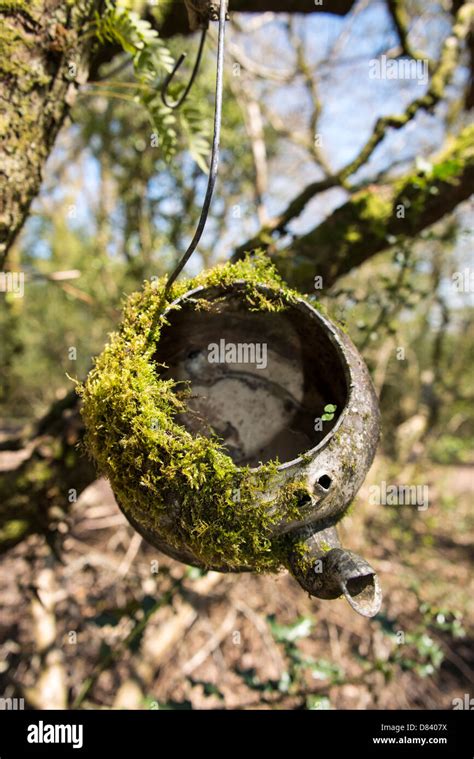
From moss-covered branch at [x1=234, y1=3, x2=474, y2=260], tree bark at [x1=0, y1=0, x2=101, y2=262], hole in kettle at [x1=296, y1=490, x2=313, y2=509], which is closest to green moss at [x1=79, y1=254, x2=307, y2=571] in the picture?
hole in kettle at [x1=296, y1=490, x2=313, y2=509]

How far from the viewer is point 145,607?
2936mm

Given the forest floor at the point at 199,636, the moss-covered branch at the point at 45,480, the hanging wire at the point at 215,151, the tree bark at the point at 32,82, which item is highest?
the tree bark at the point at 32,82

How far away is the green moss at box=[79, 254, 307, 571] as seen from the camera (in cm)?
120

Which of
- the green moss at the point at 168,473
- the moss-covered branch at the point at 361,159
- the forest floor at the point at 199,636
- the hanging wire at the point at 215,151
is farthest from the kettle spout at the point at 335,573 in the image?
the forest floor at the point at 199,636

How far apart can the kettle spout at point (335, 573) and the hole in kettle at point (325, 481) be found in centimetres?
13

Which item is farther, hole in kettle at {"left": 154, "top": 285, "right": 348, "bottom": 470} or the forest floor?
the forest floor

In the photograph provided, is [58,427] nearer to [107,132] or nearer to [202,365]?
[202,365]

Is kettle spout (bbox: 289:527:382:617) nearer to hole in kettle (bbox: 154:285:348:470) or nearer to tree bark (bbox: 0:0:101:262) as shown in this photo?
hole in kettle (bbox: 154:285:348:470)

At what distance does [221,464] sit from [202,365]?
56 centimetres

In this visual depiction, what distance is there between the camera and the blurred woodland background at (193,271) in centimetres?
197

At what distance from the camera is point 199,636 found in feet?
14.2

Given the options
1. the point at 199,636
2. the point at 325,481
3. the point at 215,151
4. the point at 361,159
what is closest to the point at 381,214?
the point at 361,159

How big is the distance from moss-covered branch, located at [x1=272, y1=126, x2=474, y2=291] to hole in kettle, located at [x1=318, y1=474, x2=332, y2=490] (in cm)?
139

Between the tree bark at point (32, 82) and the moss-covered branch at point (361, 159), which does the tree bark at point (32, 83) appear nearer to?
the tree bark at point (32, 82)
